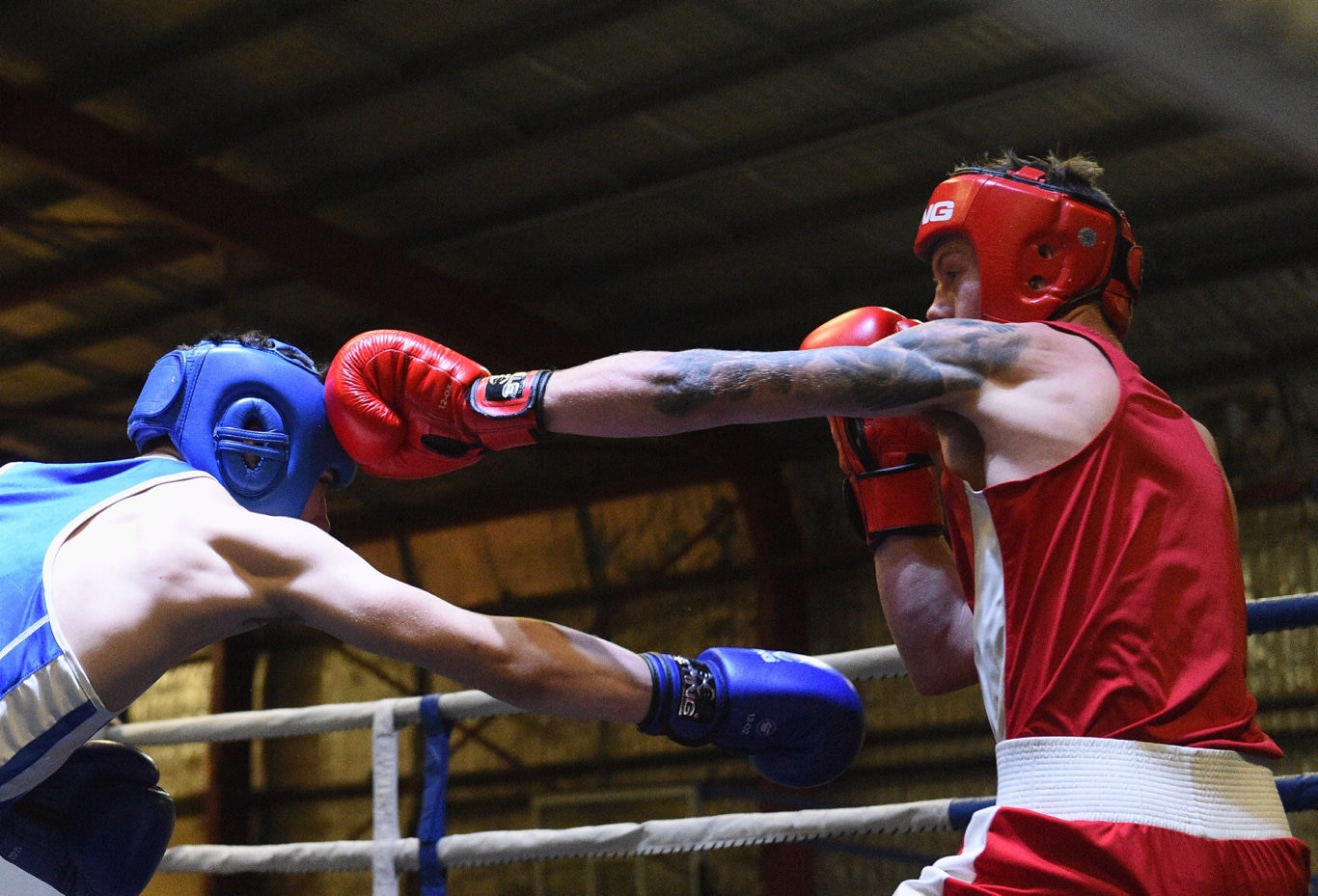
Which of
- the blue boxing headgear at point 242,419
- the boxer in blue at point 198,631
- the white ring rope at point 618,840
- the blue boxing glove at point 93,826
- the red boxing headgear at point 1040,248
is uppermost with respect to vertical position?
the red boxing headgear at point 1040,248

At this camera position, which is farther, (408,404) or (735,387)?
(408,404)

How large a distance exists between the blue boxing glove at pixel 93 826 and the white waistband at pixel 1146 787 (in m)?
1.20

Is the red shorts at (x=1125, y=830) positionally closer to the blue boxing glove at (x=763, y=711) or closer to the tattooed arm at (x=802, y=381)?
the blue boxing glove at (x=763, y=711)

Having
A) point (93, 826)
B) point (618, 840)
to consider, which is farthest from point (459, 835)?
point (93, 826)

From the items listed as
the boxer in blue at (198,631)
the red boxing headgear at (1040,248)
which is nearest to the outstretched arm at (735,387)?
the red boxing headgear at (1040,248)

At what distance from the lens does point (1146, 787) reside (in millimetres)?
1562

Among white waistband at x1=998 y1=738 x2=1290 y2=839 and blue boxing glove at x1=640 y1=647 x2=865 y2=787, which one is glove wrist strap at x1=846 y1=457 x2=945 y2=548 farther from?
white waistband at x1=998 y1=738 x2=1290 y2=839

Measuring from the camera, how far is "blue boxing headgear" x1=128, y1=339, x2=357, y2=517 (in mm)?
2074

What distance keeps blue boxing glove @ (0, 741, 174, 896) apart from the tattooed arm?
862 mm

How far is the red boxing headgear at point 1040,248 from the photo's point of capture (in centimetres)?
196

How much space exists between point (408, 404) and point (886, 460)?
2.49ft

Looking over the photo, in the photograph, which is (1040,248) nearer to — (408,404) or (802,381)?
(802,381)

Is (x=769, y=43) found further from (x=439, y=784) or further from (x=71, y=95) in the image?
(x=439, y=784)

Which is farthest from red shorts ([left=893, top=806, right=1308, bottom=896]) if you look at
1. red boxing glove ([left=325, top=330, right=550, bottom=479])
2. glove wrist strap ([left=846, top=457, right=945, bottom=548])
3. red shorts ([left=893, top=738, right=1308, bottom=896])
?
red boxing glove ([left=325, top=330, right=550, bottom=479])
